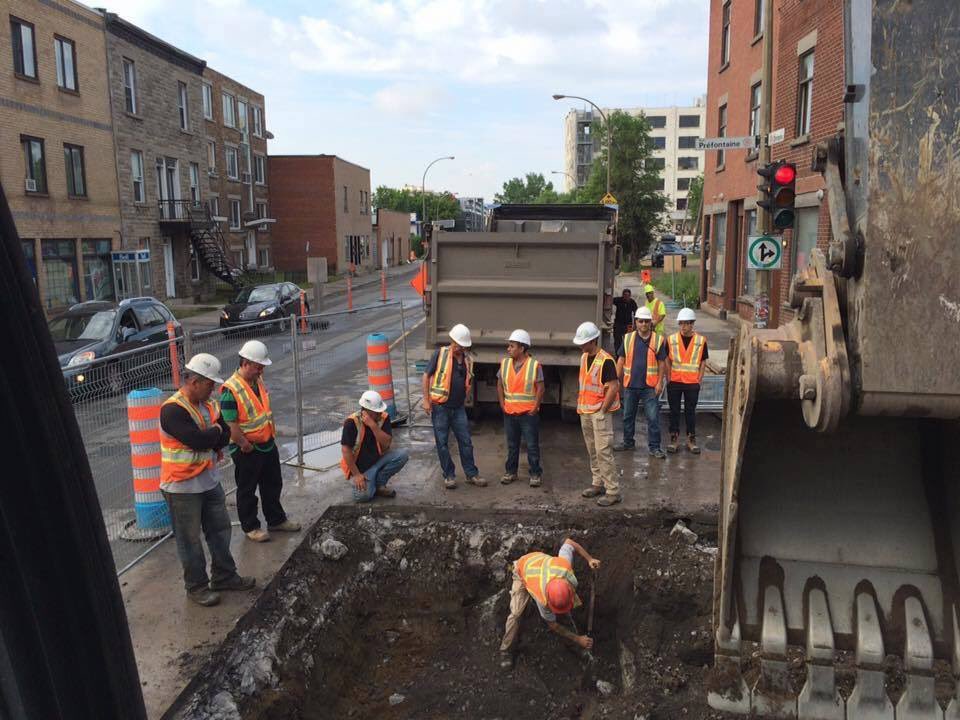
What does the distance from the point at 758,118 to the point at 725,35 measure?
4.55 meters

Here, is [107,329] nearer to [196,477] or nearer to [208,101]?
[196,477]

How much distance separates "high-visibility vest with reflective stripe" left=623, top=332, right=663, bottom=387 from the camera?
343 inches

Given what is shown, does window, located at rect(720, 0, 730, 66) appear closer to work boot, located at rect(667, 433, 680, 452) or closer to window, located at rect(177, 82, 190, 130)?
work boot, located at rect(667, 433, 680, 452)

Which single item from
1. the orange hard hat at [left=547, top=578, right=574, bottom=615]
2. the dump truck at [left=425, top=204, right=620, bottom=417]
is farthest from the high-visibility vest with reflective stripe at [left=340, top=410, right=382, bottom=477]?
the orange hard hat at [left=547, top=578, right=574, bottom=615]

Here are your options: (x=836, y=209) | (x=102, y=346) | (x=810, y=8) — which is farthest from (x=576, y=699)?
(x=810, y=8)

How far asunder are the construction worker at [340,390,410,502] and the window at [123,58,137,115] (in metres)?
24.0

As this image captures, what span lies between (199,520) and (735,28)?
21.0 metres

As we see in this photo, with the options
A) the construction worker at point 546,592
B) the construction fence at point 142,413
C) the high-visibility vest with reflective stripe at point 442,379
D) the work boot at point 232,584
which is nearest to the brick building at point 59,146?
the construction fence at point 142,413

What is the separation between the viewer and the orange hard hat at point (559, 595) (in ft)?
16.5

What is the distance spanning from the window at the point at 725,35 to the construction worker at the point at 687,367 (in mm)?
16609

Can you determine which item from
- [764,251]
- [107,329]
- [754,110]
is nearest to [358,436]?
[764,251]

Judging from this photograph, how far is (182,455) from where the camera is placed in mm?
5379

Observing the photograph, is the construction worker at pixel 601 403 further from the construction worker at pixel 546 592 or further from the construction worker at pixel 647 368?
the construction worker at pixel 546 592

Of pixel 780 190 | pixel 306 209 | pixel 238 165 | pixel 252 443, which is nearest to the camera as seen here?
pixel 252 443
